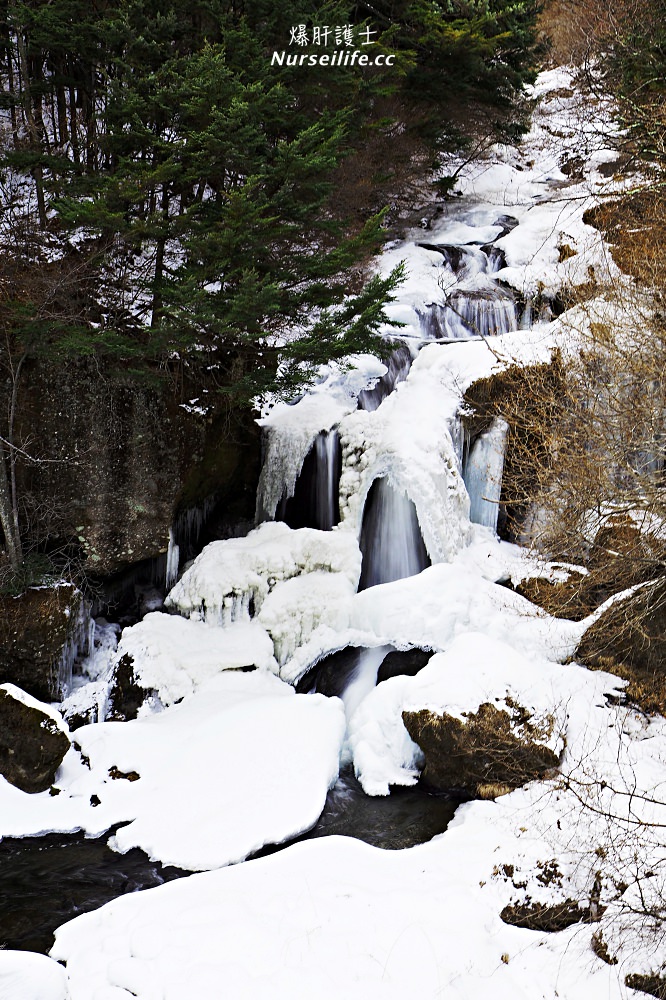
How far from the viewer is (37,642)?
27.3 ft

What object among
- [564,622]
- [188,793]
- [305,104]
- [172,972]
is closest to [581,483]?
[564,622]

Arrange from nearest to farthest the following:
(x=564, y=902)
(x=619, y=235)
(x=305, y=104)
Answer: (x=564, y=902), (x=305, y=104), (x=619, y=235)

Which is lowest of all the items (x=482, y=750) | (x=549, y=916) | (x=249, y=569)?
(x=549, y=916)

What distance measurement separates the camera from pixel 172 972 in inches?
185

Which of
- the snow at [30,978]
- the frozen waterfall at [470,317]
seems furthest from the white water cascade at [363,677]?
the frozen waterfall at [470,317]

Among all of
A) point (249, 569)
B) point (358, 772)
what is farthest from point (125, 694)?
point (358, 772)

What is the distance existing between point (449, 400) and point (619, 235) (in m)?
4.78

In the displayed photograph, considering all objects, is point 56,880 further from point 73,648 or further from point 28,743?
point 73,648

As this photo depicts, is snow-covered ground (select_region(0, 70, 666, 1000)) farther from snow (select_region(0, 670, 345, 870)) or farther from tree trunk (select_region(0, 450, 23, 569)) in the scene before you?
tree trunk (select_region(0, 450, 23, 569))

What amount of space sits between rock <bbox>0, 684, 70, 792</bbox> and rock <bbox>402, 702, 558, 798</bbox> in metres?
3.78

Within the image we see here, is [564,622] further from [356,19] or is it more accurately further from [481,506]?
[356,19]

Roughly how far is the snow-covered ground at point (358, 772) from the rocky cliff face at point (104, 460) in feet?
3.60

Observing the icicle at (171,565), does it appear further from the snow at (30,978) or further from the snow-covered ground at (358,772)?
the snow at (30,978)

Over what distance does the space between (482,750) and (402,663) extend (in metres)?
1.95
